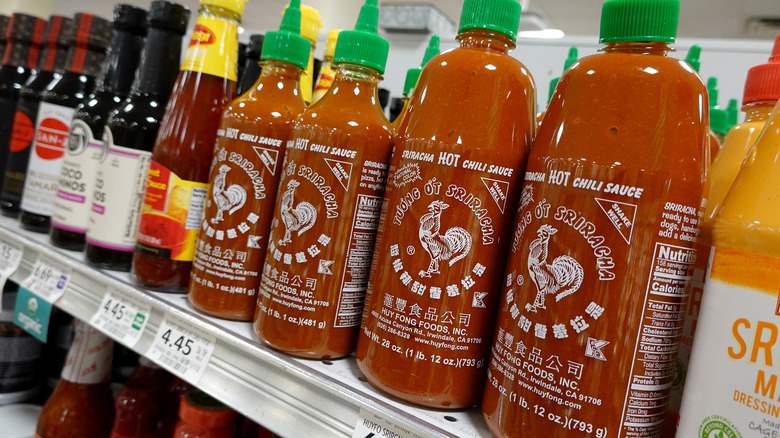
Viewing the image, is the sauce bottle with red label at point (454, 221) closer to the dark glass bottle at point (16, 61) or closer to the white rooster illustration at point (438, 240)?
the white rooster illustration at point (438, 240)

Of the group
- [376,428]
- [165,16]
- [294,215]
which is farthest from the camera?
[165,16]

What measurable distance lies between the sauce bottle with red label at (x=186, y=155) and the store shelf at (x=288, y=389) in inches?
2.1

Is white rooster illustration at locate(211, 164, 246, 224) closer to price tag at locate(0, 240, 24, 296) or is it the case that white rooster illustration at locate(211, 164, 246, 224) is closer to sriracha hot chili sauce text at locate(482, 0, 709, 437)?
sriracha hot chili sauce text at locate(482, 0, 709, 437)

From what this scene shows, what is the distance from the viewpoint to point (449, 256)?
0.52m

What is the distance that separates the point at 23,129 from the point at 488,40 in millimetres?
1117

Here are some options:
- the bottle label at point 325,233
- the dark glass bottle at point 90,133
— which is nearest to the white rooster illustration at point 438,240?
the bottle label at point 325,233

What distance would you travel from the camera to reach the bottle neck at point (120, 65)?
3.38 feet

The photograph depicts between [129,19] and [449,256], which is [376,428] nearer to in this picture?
[449,256]

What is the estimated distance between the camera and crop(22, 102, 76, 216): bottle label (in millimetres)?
1096

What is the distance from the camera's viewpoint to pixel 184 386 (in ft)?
3.50

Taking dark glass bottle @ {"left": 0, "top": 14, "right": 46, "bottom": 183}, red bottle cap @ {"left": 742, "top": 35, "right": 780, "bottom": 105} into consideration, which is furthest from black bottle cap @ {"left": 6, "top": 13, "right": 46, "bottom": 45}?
red bottle cap @ {"left": 742, "top": 35, "right": 780, "bottom": 105}

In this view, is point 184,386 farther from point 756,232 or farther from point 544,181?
point 756,232

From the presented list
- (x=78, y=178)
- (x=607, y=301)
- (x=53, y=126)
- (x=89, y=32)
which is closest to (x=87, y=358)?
(x=78, y=178)

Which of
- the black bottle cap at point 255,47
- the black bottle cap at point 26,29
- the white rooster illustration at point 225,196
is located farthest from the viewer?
the black bottle cap at point 26,29
